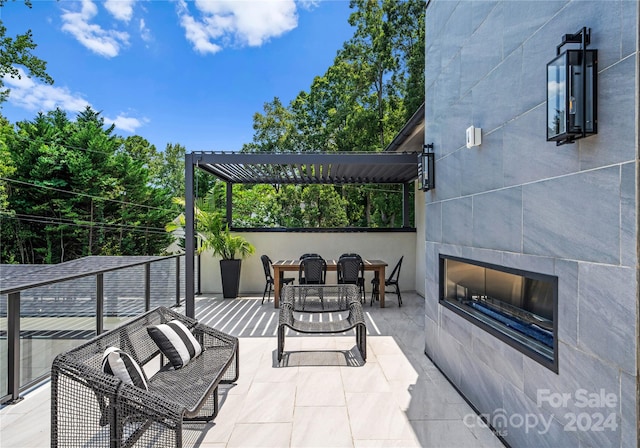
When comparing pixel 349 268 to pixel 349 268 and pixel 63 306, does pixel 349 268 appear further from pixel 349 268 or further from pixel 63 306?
pixel 63 306

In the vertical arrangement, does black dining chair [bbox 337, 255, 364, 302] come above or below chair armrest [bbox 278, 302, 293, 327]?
above

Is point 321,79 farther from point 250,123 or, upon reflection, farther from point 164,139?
point 164,139

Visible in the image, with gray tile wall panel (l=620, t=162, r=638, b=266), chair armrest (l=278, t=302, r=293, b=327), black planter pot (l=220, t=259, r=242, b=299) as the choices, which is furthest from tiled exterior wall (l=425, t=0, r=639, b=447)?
black planter pot (l=220, t=259, r=242, b=299)

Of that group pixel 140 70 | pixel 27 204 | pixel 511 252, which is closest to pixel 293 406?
pixel 511 252

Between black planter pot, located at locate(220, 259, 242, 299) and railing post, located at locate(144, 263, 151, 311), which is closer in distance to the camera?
railing post, located at locate(144, 263, 151, 311)

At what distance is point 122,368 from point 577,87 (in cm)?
311

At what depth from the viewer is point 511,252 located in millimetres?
2566

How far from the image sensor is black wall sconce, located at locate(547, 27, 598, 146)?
5.79ft

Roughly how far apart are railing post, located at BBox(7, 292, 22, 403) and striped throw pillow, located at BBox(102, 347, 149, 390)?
1.61 metres

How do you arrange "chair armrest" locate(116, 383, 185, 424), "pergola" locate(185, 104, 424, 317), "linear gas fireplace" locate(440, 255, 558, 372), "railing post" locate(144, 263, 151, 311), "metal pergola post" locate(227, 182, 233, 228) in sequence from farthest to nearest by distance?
"metal pergola post" locate(227, 182, 233, 228) < "pergola" locate(185, 104, 424, 317) < "railing post" locate(144, 263, 151, 311) < "linear gas fireplace" locate(440, 255, 558, 372) < "chair armrest" locate(116, 383, 185, 424)

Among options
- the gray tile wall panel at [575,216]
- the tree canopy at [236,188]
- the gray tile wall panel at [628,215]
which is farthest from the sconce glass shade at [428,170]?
the tree canopy at [236,188]

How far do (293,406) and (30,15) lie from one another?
67.6 feet

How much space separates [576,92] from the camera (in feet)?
5.90

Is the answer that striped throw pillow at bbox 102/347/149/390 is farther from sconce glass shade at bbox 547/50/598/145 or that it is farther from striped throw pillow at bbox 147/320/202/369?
sconce glass shade at bbox 547/50/598/145
